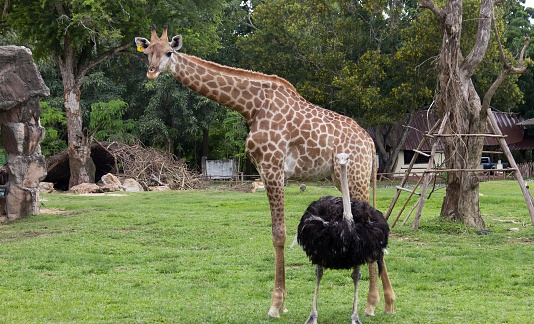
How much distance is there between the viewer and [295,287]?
9664mm

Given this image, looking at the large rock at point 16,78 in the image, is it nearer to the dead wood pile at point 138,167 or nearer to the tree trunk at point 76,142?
the tree trunk at point 76,142

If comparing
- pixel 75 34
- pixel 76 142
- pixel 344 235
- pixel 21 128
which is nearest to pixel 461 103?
pixel 344 235

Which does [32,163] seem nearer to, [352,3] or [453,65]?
[453,65]

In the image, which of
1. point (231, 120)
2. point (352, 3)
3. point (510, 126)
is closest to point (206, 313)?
point (352, 3)

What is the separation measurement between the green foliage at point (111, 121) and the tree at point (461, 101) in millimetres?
22276

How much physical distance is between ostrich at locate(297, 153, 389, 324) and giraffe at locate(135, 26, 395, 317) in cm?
93

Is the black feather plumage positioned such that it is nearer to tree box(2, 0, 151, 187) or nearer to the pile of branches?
tree box(2, 0, 151, 187)

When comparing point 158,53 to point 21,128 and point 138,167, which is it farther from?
point 138,167

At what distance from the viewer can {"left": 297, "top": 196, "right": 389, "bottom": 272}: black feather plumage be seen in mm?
6809

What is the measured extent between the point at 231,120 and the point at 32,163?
2125 cm

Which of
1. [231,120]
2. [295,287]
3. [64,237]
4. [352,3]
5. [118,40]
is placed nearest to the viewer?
[295,287]

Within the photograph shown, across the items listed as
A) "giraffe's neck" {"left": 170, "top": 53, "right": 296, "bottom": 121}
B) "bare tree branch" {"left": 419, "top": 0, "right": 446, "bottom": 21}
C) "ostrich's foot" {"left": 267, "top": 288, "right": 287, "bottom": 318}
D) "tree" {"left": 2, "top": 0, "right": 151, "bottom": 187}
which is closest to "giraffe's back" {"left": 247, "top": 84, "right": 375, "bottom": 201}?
"giraffe's neck" {"left": 170, "top": 53, "right": 296, "bottom": 121}

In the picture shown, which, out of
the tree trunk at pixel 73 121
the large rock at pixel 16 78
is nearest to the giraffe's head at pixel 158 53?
the large rock at pixel 16 78

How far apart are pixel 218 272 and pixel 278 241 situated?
3.16 m
